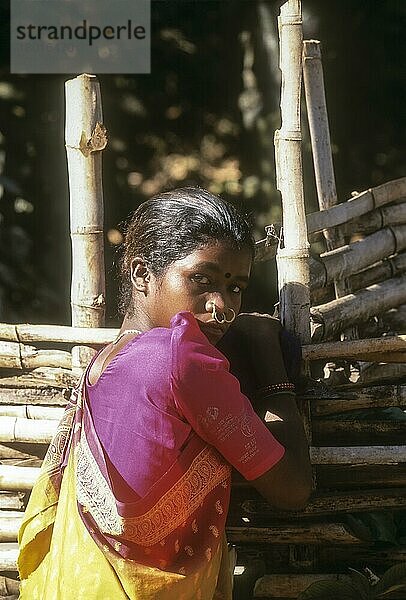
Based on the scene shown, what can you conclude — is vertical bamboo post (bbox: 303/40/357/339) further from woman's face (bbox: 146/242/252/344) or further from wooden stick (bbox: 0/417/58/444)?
woman's face (bbox: 146/242/252/344)

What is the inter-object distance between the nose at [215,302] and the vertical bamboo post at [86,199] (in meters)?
0.67

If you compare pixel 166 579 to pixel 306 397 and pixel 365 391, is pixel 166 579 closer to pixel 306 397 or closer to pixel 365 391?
pixel 306 397

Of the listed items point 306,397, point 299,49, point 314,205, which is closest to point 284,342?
point 306,397

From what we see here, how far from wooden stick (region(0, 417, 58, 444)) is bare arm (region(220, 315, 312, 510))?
0.60 metres

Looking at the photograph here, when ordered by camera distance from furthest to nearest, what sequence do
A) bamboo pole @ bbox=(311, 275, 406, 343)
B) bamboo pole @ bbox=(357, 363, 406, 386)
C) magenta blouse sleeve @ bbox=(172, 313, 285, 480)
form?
bamboo pole @ bbox=(357, 363, 406, 386)
bamboo pole @ bbox=(311, 275, 406, 343)
magenta blouse sleeve @ bbox=(172, 313, 285, 480)

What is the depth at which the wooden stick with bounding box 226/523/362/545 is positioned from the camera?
98.0 inches

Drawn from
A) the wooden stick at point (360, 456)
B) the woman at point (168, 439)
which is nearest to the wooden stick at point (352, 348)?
the wooden stick at point (360, 456)

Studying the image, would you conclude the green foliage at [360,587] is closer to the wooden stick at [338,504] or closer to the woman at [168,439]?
the wooden stick at [338,504]

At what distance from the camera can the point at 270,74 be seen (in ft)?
18.7

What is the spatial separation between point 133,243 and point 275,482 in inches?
24.9

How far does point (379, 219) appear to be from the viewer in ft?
12.4

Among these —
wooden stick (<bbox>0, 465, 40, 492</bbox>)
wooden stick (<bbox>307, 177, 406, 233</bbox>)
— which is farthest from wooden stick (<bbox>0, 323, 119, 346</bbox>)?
wooden stick (<bbox>307, 177, 406, 233</bbox>)

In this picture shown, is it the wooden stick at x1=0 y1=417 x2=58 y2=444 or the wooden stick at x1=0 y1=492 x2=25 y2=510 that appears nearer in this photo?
the wooden stick at x1=0 y1=417 x2=58 y2=444

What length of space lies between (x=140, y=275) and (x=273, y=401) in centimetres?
44
